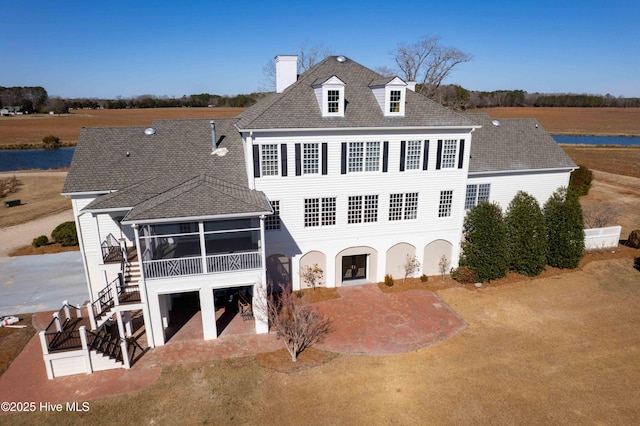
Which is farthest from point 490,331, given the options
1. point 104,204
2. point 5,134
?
point 5,134

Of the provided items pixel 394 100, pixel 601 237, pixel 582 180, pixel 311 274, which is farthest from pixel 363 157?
pixel 582 180

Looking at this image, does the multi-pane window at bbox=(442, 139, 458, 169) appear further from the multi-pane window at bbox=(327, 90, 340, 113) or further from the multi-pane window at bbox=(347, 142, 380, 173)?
the multi-pane window at bbox=(327, 90, 340, 113)

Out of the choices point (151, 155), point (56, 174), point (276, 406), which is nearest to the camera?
point (276, 406)

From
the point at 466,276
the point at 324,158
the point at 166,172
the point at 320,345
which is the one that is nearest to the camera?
the point at 320,345

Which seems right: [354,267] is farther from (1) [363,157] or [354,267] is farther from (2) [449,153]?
(2) [449,153]

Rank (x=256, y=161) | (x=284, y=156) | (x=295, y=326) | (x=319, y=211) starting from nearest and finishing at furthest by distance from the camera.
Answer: (x=295, y=326), (x=256, y=161), (x=284, y=156), (x=319, y=211)

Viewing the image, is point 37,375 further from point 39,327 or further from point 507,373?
point 507,373
